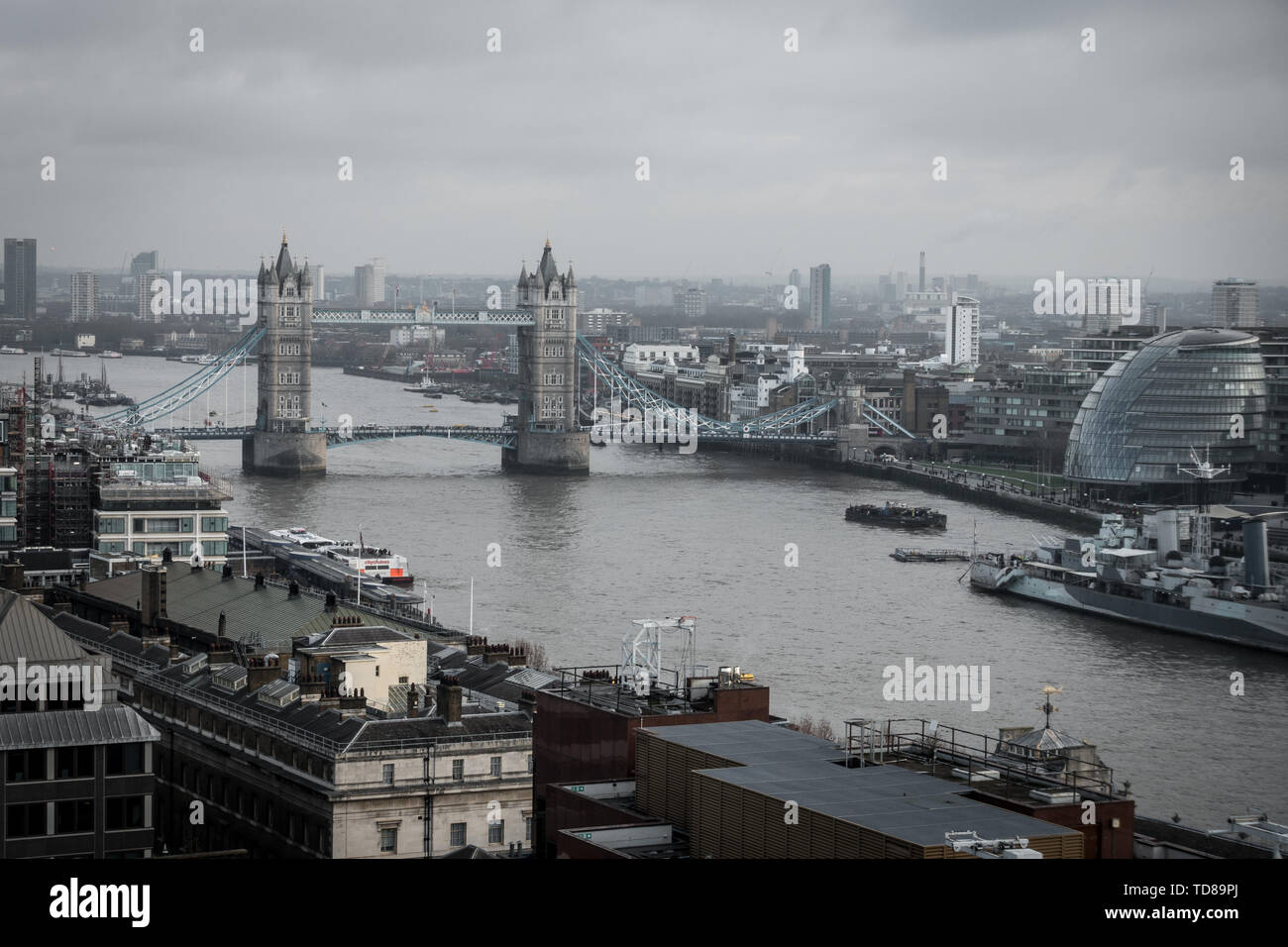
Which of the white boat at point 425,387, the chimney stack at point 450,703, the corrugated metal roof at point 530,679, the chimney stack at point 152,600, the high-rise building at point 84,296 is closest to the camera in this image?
the chimney stack at point 450,703

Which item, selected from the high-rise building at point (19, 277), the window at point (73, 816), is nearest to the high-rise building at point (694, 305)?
the high-rise building at point (19, 277)

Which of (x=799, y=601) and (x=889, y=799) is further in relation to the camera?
(x=799, y=601)

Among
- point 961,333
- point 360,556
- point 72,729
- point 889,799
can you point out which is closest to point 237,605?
point 72,729

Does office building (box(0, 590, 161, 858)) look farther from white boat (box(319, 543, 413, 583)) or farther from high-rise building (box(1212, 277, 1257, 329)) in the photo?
high-rise building (box(1212, 277, 1257, 329))

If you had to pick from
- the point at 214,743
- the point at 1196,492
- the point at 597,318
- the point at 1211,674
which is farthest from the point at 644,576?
the point at 597,318

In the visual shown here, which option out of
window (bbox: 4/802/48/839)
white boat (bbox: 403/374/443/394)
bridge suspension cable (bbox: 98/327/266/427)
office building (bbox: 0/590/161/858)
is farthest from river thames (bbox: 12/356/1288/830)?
white boat (bbox: 403/374/443/394)

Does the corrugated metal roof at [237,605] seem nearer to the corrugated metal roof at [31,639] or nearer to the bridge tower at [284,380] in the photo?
the corrugated metal roof at [31,639]

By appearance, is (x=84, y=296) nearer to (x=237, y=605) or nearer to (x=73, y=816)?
(x=237, y=605)
